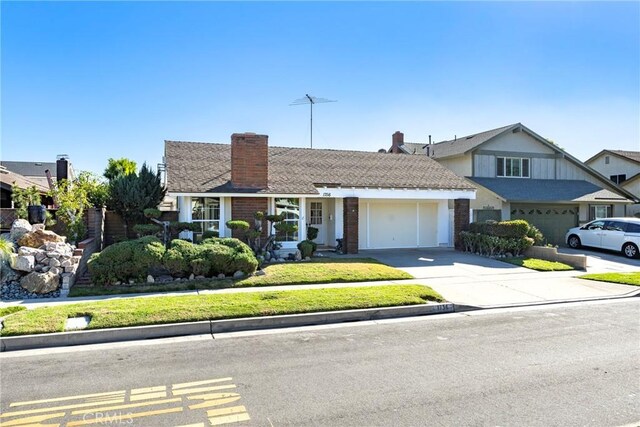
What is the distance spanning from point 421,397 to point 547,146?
25099 millimetres

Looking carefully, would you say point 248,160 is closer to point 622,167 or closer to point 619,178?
point 619,178

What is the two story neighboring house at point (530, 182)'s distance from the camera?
2245 centimetres

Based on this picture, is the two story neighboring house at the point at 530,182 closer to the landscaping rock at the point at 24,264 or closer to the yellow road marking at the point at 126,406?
the landscaping rock at the point at 24,264

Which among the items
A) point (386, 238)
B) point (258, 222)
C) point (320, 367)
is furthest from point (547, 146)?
point (320, 367)

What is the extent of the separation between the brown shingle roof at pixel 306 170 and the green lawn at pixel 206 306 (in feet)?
21.3

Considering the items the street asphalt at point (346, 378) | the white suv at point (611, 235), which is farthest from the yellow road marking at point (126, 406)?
the white suv at point (611, 235)

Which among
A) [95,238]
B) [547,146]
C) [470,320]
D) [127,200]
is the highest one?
[547,146]

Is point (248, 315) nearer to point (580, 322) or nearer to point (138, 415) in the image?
point (138, 415)

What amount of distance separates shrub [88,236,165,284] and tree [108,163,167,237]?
4.60 meters

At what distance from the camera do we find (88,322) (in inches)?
302

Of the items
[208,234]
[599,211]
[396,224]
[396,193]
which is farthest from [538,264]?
[599,211]

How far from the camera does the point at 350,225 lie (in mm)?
17594

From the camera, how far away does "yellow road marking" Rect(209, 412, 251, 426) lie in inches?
166

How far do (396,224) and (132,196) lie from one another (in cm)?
1139
